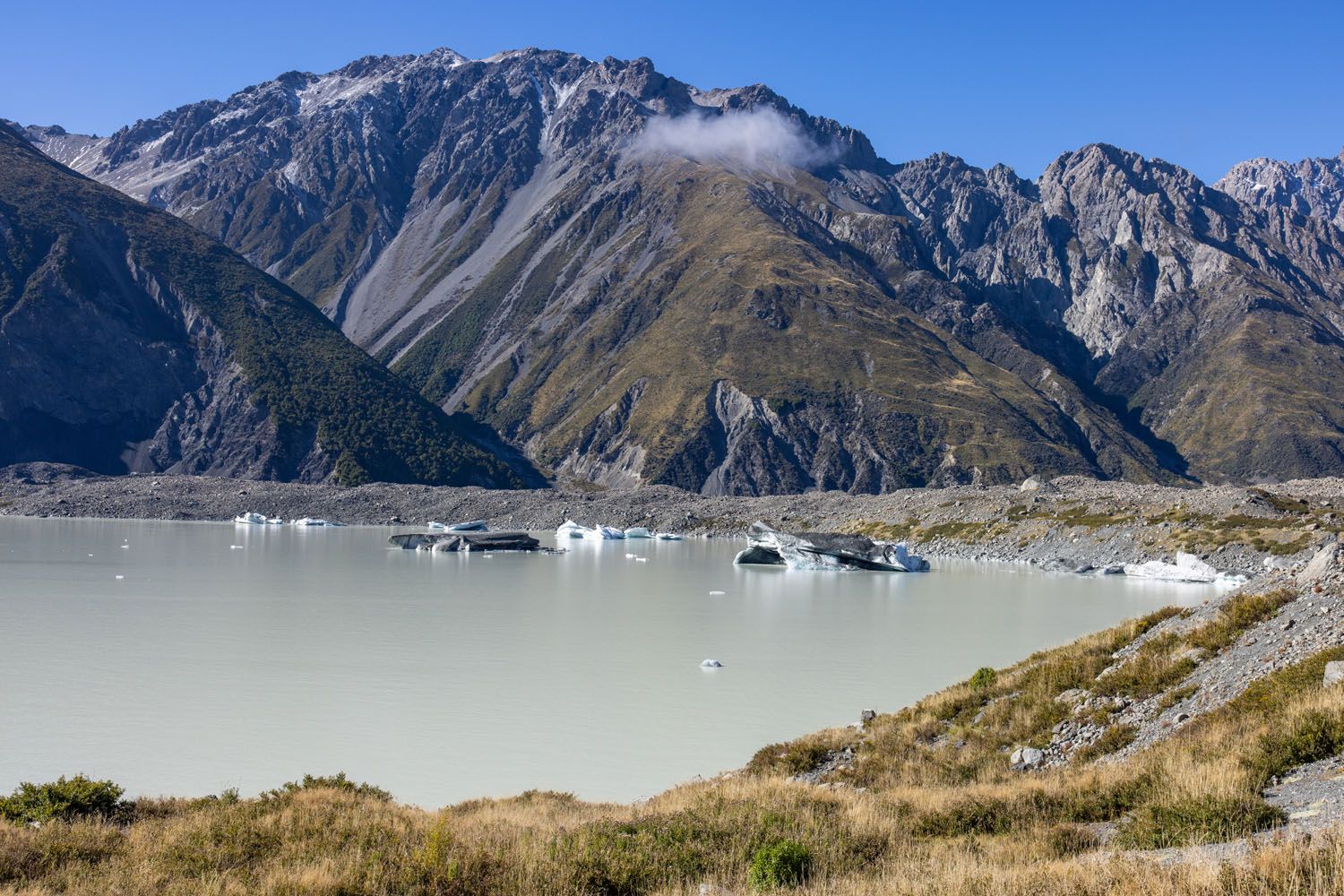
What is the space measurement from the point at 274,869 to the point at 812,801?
6.22m

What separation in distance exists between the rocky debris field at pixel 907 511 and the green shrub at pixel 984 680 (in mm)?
36540

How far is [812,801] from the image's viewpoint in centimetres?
1267

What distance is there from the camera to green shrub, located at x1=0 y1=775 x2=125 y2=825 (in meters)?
12.2

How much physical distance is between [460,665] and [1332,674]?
841 inches

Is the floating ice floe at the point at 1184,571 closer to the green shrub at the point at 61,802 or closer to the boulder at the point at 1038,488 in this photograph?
the boulder at the point at 1038,488

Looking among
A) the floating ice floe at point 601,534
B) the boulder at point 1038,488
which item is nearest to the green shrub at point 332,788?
the floating ice floe at point 601,534

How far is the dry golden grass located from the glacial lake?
14.5 feet

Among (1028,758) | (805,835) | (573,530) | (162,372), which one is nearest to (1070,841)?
(805,835)

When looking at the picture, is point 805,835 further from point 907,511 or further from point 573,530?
point 907,511

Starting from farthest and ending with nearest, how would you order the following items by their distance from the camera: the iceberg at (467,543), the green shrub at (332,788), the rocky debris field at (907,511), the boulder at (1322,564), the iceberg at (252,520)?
the iceberg at (252,520) < the iceberg at (467,543) < the rocky debris field at (907,511) < the boulder at (1322,564) < the green shrub at (332,788)

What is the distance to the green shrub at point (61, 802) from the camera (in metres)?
12.2

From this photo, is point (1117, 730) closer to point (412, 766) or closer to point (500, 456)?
point (412, 766)

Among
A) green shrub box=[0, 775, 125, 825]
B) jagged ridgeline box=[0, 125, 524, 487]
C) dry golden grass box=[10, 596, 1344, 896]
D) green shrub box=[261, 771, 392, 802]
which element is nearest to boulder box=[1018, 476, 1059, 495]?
dry golden grass box=[10, 596, 1344, 896]

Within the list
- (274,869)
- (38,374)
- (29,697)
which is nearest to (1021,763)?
(274,869)
